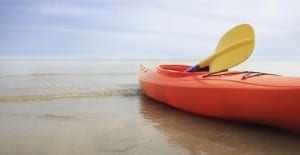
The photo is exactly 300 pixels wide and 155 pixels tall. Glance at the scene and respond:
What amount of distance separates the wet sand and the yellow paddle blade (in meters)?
0.89

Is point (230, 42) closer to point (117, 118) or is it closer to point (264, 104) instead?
point (264, 104)

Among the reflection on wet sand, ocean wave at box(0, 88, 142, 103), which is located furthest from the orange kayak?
ocean wave at box(0, 88, 142, 103)

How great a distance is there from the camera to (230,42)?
4977 mm

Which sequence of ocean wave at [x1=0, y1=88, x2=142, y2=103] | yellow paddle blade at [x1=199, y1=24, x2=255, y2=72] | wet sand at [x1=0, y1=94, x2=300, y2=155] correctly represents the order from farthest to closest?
ocean wave at [x1=0, y1=88, x2=142, y2=103], yellow paddle blade at [x1=199, y1=24, x2=255, y2=72], wet sand at [x1=0, y1=94, x2=300, y2=155]

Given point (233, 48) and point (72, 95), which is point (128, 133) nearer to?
point (233, 48)

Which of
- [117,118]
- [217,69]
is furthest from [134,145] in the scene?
[217,69]

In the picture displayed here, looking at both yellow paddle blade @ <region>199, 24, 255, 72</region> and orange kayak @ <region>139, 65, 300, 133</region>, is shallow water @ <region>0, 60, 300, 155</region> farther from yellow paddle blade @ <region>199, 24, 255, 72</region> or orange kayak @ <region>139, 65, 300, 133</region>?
yellow paddle blade @ <region>199, 24, 255, 72</region>

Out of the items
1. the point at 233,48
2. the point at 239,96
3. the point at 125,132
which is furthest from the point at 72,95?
the point at 239,96

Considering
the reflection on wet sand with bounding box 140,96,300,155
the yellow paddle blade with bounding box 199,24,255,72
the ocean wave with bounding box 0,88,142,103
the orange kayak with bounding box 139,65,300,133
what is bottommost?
the reflection on wet sand with bounding box 140,96,300,155

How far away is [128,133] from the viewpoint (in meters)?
4.14

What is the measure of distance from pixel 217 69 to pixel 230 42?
1.52 ft

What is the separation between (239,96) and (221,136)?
1.82 feet

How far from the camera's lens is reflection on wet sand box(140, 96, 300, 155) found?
3.53 m

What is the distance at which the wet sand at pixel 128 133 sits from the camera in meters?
3.49
